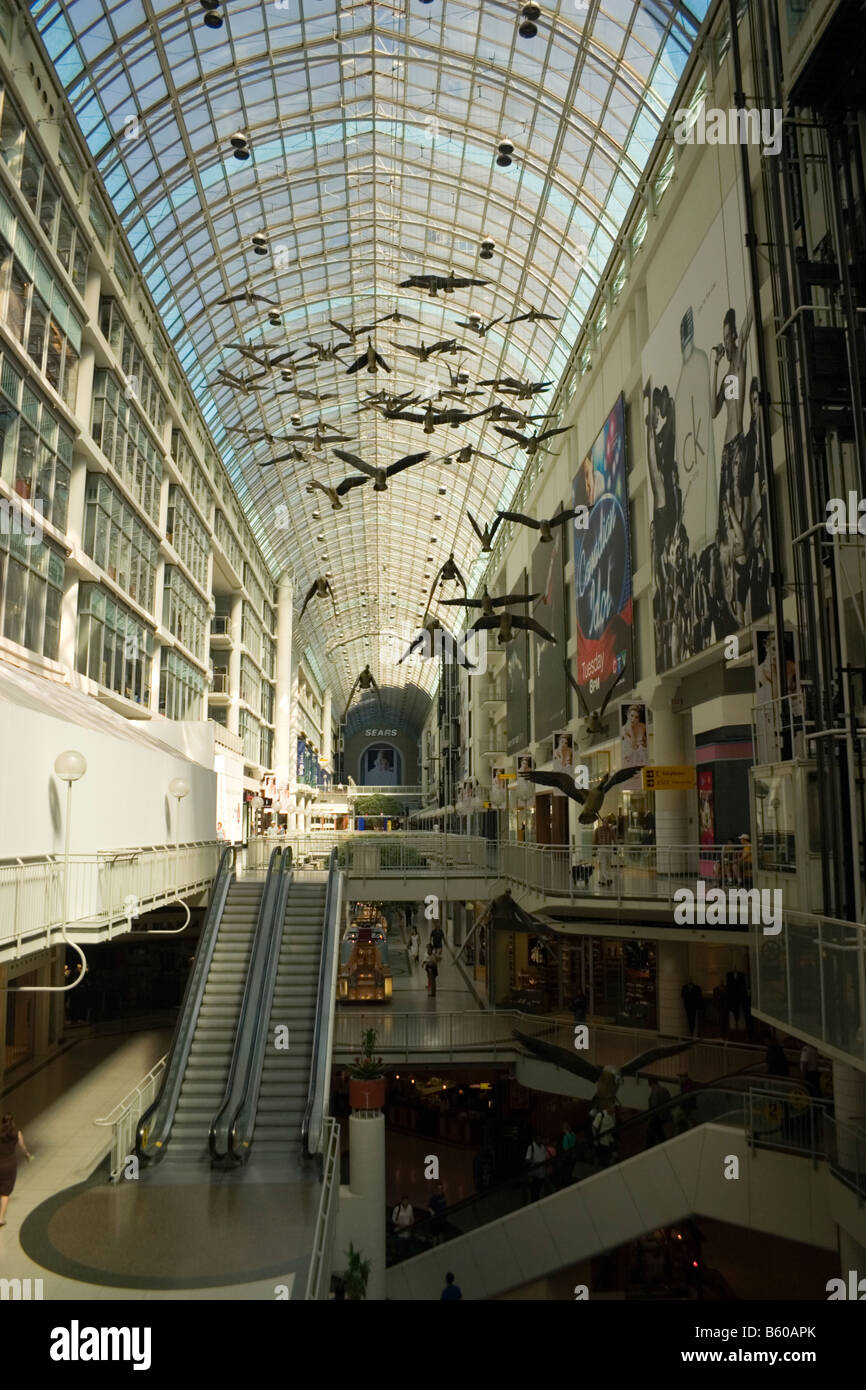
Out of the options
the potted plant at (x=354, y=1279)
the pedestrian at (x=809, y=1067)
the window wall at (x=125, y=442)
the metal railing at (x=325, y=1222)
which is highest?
the window wall at (x=125, y=442)

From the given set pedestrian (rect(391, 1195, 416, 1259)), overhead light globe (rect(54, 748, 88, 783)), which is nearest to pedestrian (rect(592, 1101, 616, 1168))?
pedestrian (rect(391, 1195, 416, 1259))

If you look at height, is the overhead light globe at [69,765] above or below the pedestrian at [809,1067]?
above

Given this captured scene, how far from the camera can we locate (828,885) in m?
12.3

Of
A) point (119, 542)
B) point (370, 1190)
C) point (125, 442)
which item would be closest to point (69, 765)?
point (370, 1190)

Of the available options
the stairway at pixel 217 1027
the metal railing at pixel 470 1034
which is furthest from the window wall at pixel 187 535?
the metal railing at pixel 470 1034

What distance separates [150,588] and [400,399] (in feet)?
39.6

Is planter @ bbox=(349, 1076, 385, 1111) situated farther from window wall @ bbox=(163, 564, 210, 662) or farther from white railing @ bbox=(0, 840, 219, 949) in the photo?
window wall @ bbox=(163, 564, 210, 662)

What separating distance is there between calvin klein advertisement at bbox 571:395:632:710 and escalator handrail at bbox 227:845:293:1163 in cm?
1085

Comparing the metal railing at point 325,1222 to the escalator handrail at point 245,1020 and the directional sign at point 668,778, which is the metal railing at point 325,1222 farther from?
the directional sign at point 668,778

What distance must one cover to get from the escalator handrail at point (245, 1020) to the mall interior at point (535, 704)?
82 millimetres
